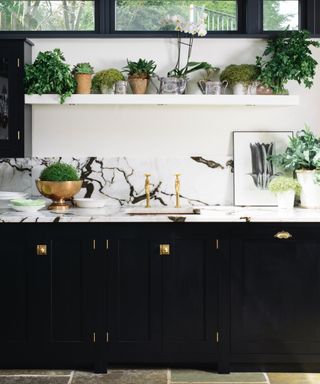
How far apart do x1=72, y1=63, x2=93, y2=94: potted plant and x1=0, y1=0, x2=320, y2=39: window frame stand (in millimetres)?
328

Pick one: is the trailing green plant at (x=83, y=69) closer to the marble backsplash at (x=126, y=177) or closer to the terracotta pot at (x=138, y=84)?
the terracotta pot at (x=138, y=84)

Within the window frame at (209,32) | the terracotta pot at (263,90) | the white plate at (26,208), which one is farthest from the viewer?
the window frame at (209,32)

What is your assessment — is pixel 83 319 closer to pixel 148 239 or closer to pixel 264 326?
pixel 148 239

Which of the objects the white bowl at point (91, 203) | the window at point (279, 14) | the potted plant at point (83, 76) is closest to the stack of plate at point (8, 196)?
the white bowl at point (91, 203)

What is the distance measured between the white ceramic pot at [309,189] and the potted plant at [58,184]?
141 cm

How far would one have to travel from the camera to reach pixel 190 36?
480 cm

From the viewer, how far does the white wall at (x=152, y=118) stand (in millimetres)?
4820

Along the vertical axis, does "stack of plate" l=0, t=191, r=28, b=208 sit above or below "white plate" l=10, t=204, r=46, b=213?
above

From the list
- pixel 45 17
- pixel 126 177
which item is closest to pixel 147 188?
pixel 126 177

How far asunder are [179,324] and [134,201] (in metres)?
0.99

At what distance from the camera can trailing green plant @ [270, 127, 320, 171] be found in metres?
4.57

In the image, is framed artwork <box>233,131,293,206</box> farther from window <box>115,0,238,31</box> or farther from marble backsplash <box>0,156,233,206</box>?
window <box>115,0,238,31</box>

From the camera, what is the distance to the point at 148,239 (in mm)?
4133

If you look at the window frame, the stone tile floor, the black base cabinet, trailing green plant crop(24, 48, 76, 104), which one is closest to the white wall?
the window frame
